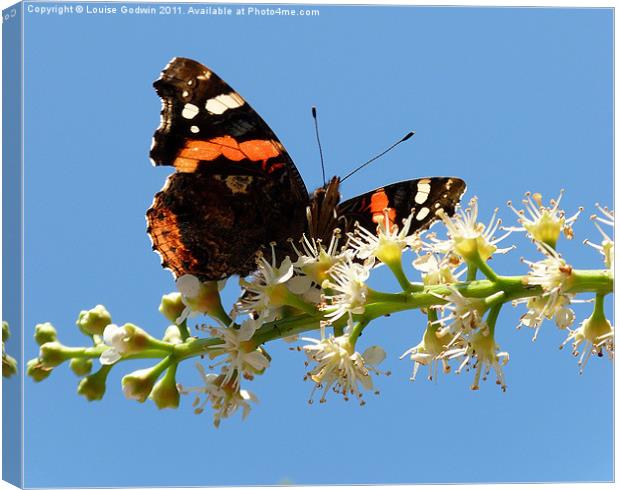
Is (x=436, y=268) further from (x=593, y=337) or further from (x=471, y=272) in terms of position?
(x=593, y=337)

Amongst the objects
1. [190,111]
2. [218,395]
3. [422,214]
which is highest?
[190,111]

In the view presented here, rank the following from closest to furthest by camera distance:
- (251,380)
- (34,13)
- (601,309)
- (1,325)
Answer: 1. (601,309)
2. (251,380)
3. (1,325)
4. (34,13)

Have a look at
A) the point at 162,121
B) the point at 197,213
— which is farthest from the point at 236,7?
the point at 197,213

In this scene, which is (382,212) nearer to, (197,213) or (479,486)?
(197,213)

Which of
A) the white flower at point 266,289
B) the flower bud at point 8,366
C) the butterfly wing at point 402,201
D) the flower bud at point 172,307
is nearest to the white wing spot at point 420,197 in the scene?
the butterfly wing at point 402,201

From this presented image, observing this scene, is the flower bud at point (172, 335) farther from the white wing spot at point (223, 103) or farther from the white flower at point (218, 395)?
the white wing spot at point (223, 103)

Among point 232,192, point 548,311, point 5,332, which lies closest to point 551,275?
point 548,311

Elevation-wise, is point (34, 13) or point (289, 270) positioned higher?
point (34, 13)
